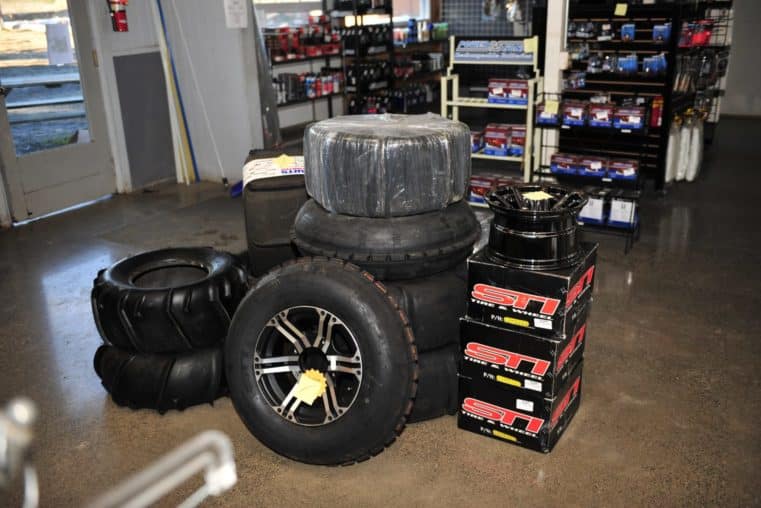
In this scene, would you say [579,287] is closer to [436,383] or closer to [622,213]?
[436,383]

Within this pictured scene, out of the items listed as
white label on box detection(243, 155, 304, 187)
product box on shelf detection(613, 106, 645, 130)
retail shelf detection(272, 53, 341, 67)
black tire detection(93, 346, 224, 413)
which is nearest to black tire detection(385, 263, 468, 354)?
black tire detection(93, 346, 224, 413)

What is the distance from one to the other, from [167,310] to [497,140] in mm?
3127

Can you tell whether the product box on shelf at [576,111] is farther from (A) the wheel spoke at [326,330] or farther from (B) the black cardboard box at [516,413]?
(A) the wheel spoke at [326,330]

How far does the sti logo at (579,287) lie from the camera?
7.48ft

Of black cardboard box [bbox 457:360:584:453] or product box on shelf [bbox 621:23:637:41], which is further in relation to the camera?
product box on shelf [bbox 621:23:637:41]

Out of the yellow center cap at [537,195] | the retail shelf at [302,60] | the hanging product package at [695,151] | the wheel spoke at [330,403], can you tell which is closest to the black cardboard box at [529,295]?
the yellow center cap at [537,195]

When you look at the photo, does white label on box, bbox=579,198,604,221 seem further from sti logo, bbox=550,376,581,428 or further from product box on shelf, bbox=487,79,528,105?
sti logo, bbox=550,376,581,428

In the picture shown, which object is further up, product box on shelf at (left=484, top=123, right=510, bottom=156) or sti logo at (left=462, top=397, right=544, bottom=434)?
product box on shelf at (left=484, top=123, right=510, bottom=156)

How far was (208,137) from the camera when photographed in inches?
251

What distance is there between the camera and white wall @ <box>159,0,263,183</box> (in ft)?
19.4

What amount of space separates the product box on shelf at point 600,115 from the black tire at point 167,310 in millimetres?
2934

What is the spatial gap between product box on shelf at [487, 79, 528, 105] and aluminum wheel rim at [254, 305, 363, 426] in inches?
115

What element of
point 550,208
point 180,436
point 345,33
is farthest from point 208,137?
point 550,208

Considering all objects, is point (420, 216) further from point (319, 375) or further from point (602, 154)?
point (602, 154)
